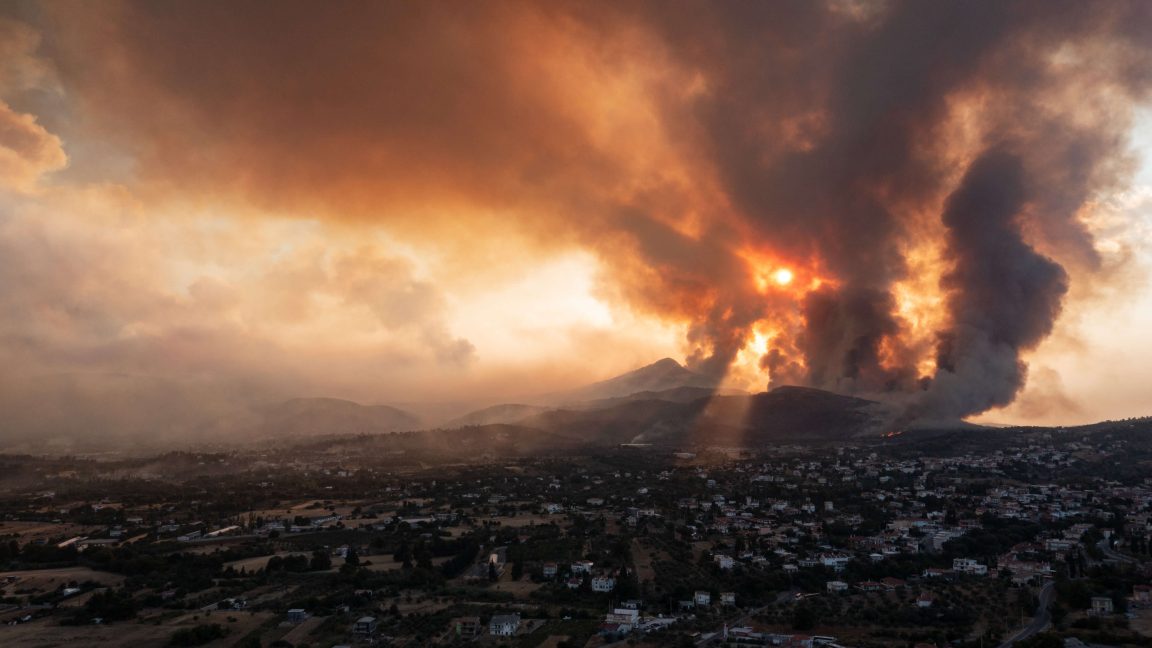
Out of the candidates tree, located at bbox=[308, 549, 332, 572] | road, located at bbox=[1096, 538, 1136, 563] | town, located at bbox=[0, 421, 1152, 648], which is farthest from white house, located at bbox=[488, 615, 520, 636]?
road, located at bbox=[1096, 538, 1136, 563]

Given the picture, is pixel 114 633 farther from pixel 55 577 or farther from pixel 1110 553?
pixel 1110 553

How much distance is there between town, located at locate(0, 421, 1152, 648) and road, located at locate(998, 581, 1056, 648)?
0.19 metres

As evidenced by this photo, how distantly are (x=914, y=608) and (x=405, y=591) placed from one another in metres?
26.5

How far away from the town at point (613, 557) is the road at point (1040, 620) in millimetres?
188

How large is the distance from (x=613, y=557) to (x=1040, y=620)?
2277cm

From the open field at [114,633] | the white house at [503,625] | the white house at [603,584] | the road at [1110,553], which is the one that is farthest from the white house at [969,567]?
the open field at [114,633]

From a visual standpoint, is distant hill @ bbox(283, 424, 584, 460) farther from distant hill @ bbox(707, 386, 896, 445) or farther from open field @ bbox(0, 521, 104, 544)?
open field @ bbox(0, 521, 104, 544)

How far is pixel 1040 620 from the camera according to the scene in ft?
109

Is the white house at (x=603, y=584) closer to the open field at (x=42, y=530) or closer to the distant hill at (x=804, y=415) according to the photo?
the open field at (x=42, y=530)

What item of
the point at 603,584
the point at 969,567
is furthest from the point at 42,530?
the point at 969,567

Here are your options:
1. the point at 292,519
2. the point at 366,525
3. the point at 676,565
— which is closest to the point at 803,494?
the point at 676,565

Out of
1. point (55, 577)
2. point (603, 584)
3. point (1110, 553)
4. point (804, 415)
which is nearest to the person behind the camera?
point (603, 584)

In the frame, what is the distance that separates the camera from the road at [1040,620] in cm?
3023

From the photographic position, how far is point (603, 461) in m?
98.9
